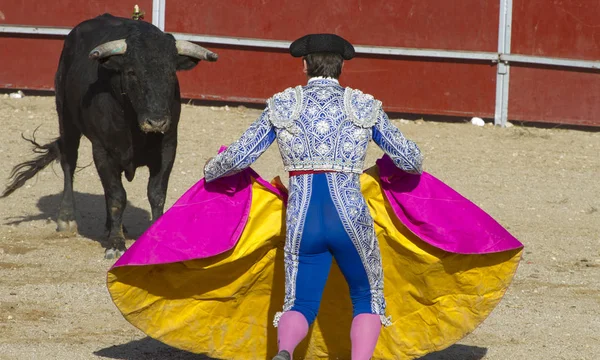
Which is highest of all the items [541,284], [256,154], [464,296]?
[256,154]

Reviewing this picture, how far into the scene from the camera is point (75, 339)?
200 inches

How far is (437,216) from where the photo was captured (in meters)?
4.60

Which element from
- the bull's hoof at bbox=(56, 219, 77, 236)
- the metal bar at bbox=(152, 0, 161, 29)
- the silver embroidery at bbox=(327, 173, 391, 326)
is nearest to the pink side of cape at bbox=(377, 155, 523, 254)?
the silver embroidery at bbox=(327, 173, 391, 326)

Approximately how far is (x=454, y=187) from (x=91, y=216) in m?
2.70

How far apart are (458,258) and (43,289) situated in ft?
7.68

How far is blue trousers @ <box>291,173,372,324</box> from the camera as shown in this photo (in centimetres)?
408

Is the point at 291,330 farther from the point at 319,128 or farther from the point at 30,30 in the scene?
the point at 30,30

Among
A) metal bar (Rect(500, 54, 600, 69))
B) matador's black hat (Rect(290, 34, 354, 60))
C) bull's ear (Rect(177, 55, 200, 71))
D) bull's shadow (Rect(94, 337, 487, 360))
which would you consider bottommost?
bull's shadow (Rect(94, 337, 487, 360))

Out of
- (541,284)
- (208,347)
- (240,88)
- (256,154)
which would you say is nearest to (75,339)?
(208,347)

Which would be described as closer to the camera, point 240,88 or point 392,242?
point 392,242

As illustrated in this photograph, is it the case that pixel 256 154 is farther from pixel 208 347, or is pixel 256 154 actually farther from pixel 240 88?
pixel 240 88

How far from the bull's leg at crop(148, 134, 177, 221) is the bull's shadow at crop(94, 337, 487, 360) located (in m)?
1.76

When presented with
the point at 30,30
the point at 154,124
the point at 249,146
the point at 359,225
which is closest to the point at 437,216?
the point at 359,225

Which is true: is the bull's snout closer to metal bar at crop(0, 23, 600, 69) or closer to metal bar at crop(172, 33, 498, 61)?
metal bar at crop(172, 33, 498, 61)
